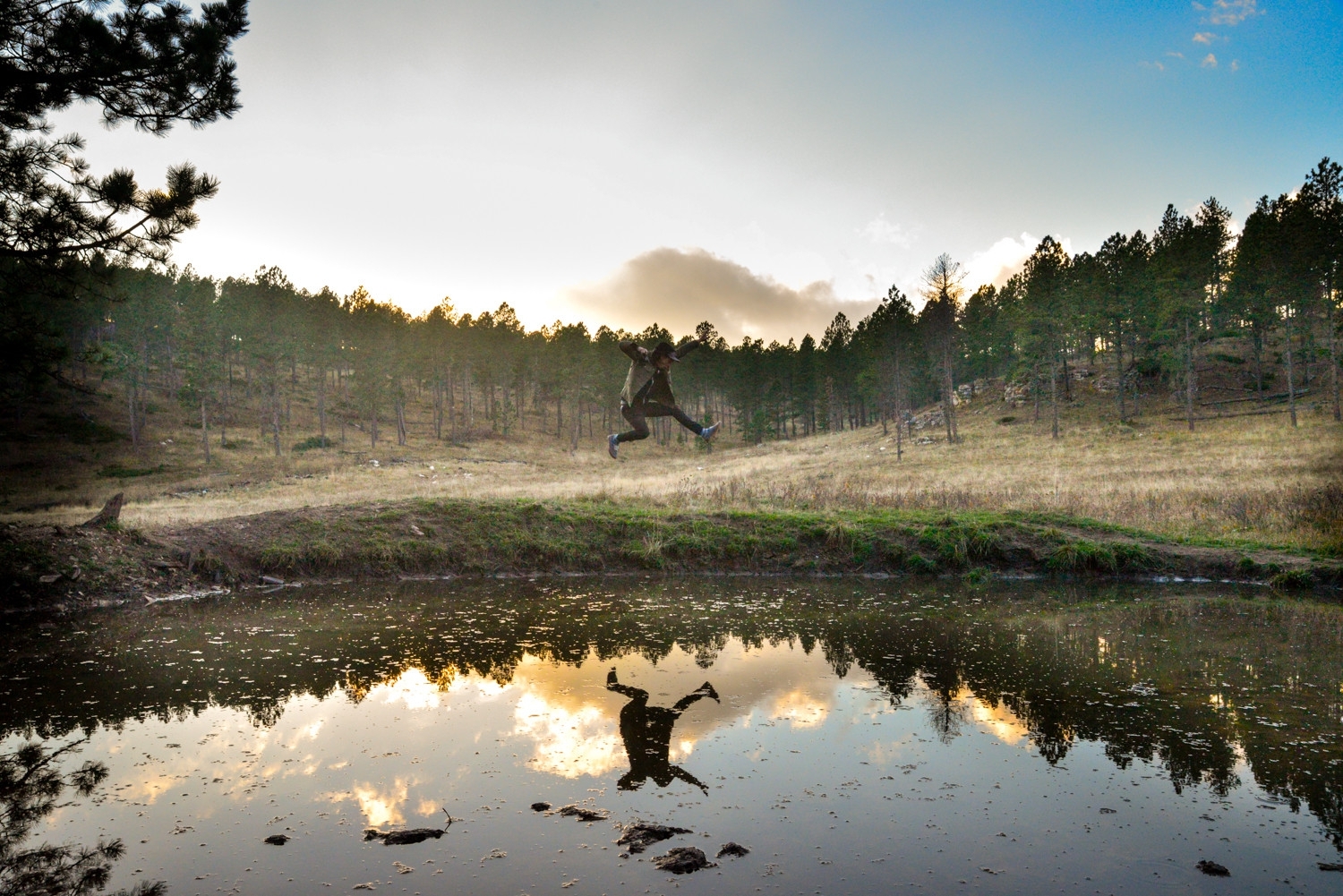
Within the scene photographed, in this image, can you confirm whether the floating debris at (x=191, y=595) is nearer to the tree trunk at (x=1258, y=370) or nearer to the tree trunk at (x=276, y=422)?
the tree trunk at (x=276, y=422)

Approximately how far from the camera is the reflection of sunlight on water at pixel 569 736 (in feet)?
22.9

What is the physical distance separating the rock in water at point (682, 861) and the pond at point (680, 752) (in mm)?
89

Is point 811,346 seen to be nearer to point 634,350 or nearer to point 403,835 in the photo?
point 634,350

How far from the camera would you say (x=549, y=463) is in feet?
180

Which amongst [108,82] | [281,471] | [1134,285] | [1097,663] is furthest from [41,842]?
[1134,285]

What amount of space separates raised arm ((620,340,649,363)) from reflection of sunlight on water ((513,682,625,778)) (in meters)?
5.19

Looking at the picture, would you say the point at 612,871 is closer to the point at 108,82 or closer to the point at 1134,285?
the point at 108,82

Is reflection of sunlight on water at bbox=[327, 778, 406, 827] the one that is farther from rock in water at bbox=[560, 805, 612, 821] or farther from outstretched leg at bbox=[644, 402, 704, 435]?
outstretched leg at bbox=[644, 402, 704, 435]

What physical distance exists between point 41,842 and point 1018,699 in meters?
10.0

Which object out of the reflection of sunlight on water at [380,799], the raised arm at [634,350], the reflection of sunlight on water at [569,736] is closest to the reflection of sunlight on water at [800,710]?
the reflection of sunlight on water at [569,736]

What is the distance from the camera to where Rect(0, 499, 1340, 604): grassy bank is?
17281mm

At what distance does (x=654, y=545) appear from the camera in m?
20.0

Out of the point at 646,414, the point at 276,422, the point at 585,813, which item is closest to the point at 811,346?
the point at 276,422

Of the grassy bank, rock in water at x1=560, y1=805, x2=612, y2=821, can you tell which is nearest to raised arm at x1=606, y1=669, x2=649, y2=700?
rock in water at x1=560, y1=805, x2=612, y2=821
